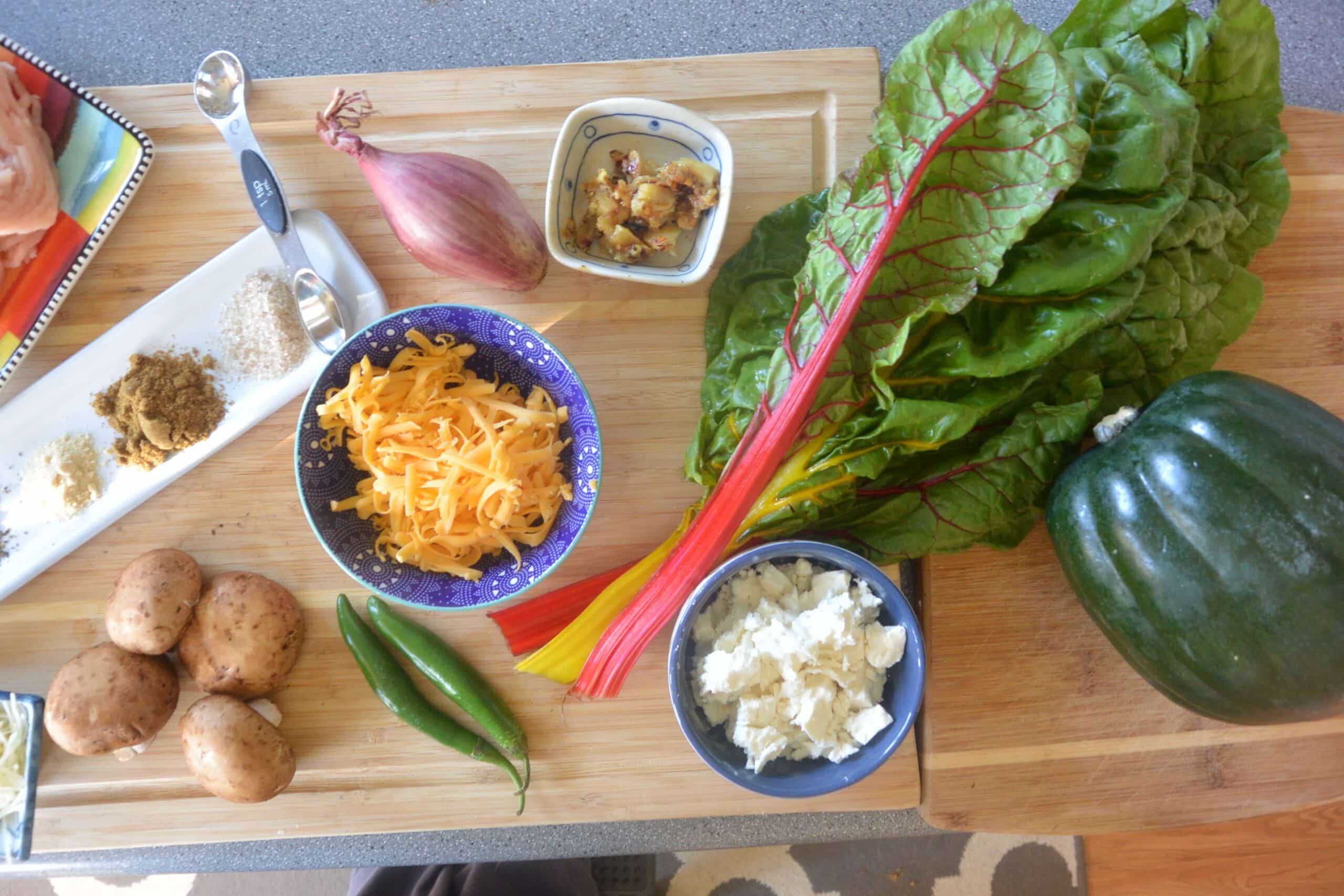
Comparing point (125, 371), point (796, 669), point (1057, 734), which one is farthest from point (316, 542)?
point (1057, 734)

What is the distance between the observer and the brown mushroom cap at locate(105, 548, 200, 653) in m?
1.21

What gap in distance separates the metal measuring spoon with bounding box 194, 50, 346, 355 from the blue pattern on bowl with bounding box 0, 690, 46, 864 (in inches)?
27.6

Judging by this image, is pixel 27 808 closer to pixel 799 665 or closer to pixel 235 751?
pixel 235 751

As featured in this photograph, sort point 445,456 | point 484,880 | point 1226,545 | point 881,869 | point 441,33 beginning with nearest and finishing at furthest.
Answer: point 1226,545 → point 445,456 → point 441,33 → point 484,880 → point 881,869

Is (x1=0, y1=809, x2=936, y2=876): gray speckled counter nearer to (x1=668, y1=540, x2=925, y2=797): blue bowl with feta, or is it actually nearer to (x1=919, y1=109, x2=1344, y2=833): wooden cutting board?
(x1=919, y1=109, x2=1344, y2=833): wooden cutting board

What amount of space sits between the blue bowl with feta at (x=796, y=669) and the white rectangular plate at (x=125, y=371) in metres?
0.73

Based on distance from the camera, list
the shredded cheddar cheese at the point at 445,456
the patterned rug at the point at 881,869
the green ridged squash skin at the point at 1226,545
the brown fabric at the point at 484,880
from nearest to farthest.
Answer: the green ridged squash skin at the point at 1226,545 → the shredded cheddar cheese at the point at 445,456 → the brown fabric at the point at 484,880 → the patterned rug at the point at 881,869

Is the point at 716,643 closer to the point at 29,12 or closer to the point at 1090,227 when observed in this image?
the point at 1090,227

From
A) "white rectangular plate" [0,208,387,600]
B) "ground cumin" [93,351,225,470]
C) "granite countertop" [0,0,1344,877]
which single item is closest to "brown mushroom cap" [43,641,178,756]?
"white rectangular plate" [0,208,387,600]

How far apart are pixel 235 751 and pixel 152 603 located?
0.25 m

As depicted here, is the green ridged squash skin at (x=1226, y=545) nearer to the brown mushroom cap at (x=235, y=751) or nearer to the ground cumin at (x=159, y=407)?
the brown mushroom cap at (x=235, y=751)

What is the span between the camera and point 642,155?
1283 mm

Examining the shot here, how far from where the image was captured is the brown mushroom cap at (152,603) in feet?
3.98

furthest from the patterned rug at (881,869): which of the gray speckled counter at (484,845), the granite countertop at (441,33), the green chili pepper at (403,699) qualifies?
the granite countertop at (441,33)
